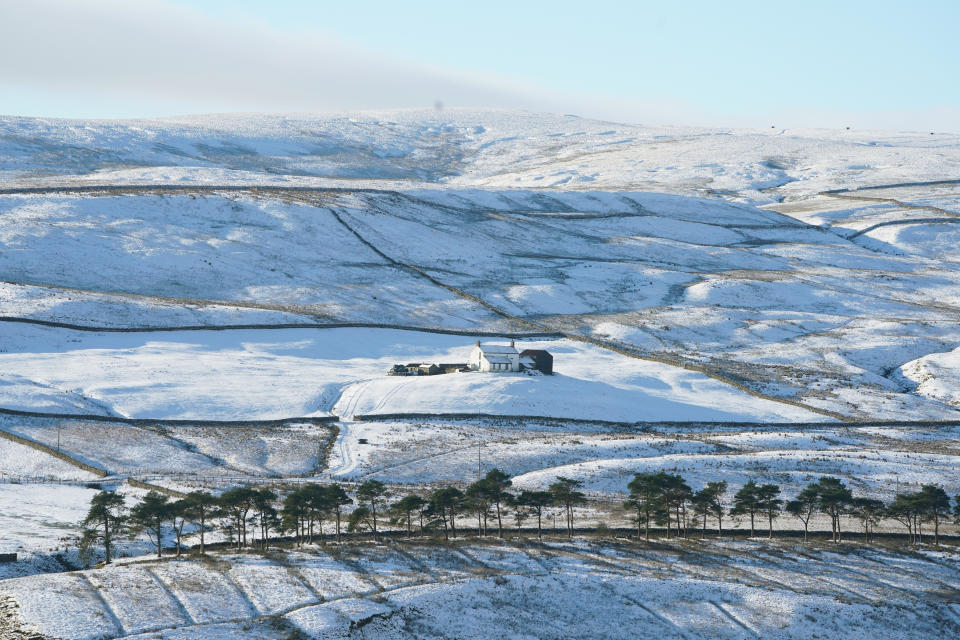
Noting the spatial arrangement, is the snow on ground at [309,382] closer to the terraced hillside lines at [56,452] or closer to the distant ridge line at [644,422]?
the distant ridge line at [644,422]

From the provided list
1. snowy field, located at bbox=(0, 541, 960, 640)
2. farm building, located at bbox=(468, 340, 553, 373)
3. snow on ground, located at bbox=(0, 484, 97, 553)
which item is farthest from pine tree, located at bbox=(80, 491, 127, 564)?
farm building, located at bbox=(468, 340, 553, 373)

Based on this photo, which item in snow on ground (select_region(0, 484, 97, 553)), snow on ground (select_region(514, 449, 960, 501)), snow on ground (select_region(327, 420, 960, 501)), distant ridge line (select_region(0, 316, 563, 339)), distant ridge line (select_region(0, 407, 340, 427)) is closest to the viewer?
snow on ground (select_region(0, 484, 97, 553))

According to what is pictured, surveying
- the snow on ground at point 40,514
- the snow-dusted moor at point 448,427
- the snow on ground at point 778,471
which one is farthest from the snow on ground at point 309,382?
the snow on ground at point 40,514

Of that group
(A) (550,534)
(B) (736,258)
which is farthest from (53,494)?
(B) (736,258)

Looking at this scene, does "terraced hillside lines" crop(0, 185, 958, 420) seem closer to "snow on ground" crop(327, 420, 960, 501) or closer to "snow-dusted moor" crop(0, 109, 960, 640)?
"snow-dusted moor" crop(0, 109, 960, 640)

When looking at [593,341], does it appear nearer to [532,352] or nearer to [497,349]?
[497,349]

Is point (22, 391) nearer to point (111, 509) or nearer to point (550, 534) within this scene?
point (111, 509)
